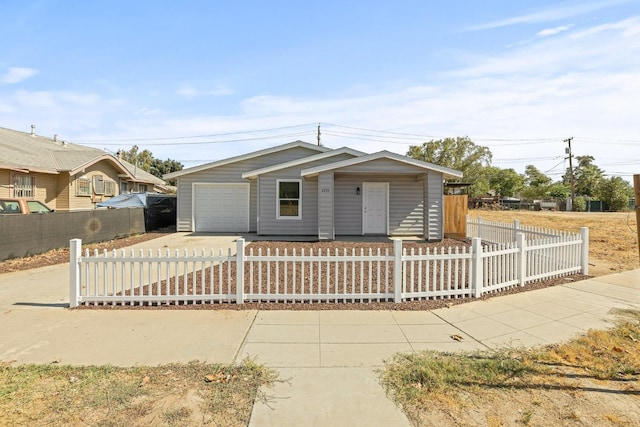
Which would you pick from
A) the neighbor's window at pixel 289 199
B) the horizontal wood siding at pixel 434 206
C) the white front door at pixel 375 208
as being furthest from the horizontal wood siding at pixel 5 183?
the horizontal wood siding at pixel 434 206

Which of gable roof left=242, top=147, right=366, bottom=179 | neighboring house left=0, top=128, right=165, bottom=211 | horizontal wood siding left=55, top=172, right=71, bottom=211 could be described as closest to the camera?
gable roof left=242, top=147, right=366, bottom=179

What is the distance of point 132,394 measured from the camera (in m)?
2.85

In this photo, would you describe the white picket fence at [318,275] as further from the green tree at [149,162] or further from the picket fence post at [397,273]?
the green tree at [149,162]

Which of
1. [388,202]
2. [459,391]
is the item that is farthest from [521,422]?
[388,202]

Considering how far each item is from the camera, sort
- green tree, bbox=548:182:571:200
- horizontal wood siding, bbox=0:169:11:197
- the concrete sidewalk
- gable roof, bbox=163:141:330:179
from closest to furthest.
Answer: the concrete sidewalk
horizontal wood siding, bbox=0:169:11:197
gable roof, bbox=163:141:330:179
green tree, bbox=548:182:571:200

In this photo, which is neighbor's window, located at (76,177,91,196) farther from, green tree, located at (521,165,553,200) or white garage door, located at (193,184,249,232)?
green tree, located at (521,165,553,200)

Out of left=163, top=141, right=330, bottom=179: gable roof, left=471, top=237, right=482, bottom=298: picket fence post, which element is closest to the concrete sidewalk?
left=471, top=237, right=482, bottom=298: picket fence post

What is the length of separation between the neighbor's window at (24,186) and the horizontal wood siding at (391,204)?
14.7 meters

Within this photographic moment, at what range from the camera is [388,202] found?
13.9 m

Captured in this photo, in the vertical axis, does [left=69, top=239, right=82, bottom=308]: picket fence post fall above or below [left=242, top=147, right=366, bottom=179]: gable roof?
below

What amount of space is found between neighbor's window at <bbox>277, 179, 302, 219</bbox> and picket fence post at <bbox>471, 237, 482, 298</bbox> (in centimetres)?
910

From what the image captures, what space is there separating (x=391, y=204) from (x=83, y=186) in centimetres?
1715

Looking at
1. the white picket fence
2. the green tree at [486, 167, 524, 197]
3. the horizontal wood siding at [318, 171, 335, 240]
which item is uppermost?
the green tree at [486, 167, 524, 197]

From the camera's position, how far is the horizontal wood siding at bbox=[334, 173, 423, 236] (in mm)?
13781
